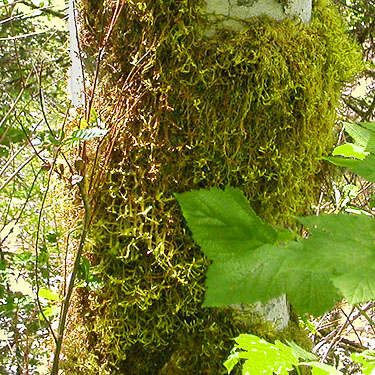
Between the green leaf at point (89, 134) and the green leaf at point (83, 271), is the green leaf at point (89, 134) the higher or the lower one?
the higher one

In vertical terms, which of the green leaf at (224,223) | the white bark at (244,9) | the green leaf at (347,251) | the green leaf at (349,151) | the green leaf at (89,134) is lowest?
the green leaf at (347,251)

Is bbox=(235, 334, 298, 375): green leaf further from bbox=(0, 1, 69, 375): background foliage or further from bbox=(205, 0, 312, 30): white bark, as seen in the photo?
bbox=(0, 1, 69, 375): background foliage

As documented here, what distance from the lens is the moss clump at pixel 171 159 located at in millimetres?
1029

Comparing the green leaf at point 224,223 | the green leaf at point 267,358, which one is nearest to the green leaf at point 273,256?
the green leaf at point 224,223

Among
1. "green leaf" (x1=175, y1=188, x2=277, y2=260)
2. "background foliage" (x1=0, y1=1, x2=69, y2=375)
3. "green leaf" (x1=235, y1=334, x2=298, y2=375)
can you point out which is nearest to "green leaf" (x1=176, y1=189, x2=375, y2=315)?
"green leaf" (x1=175, y1=188, x2=277, y2=260)

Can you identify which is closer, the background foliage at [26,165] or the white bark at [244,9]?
the white bark at [244,9]

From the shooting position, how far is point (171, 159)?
1.03 m

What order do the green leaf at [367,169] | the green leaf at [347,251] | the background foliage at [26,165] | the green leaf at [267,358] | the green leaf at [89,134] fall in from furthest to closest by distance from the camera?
the background foliage at [26,165], the green leaf at [89,134], the green leaf at [267,358], the green leaf at [367,169], the green leaf at [347,251]

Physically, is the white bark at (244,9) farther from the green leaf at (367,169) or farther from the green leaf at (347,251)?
the green leaf at (347,251)

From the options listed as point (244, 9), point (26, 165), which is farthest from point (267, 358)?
point (26, 165)

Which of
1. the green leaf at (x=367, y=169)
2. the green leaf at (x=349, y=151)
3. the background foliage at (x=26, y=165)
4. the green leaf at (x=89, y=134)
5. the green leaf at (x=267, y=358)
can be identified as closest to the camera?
the green leaf at (x=367, y=169)

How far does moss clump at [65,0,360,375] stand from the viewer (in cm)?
103

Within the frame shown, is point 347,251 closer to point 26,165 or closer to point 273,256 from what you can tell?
point 273,256

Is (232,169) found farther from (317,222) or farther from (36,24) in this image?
(36,24)
